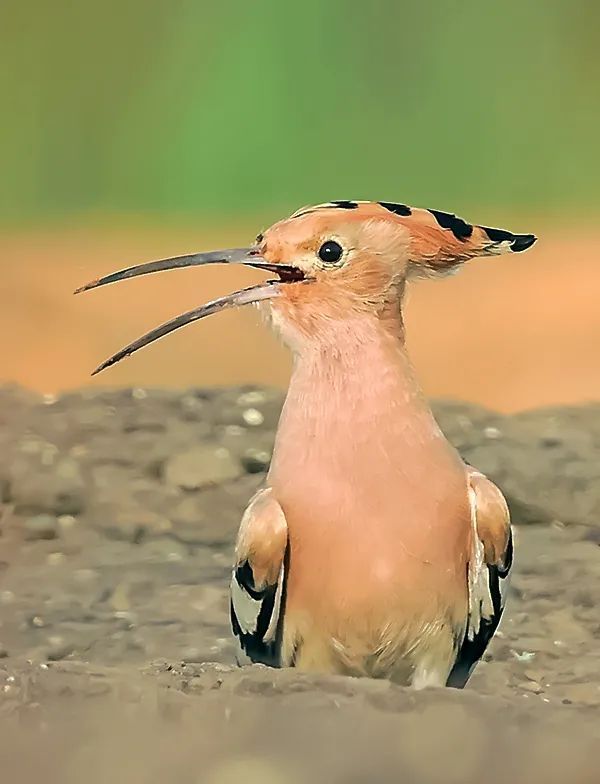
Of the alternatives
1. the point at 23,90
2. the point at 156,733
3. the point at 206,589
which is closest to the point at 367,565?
the point at 156,733

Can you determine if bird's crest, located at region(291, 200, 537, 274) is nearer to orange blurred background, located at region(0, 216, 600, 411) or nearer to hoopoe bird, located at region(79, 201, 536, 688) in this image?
hoopoe bird, located at region(79, 201, 536, 688)

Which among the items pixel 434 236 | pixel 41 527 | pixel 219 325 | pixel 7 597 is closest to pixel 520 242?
pixel 434 236

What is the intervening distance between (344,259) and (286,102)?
881 mm

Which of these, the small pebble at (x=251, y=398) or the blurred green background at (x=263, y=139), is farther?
the small pebble at (x=251, y=398)

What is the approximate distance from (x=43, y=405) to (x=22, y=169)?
0.42 meters

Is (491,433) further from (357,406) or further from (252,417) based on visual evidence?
(357,406)

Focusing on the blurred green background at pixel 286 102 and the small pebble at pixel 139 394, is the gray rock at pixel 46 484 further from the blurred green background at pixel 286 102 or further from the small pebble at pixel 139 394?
the blurred green background at pixel 286 102

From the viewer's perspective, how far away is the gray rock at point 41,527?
1931mm

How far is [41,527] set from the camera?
194 cm

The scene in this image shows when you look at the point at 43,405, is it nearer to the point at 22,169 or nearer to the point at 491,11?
the point at 22,169

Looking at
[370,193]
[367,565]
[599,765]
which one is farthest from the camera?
[370,193]

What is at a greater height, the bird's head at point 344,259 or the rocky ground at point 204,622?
the bird's head at point 344,259

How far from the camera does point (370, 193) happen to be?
1.89 metres

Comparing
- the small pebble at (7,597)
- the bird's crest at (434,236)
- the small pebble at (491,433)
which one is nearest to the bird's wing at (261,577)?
the bird's crest at (434,236)
